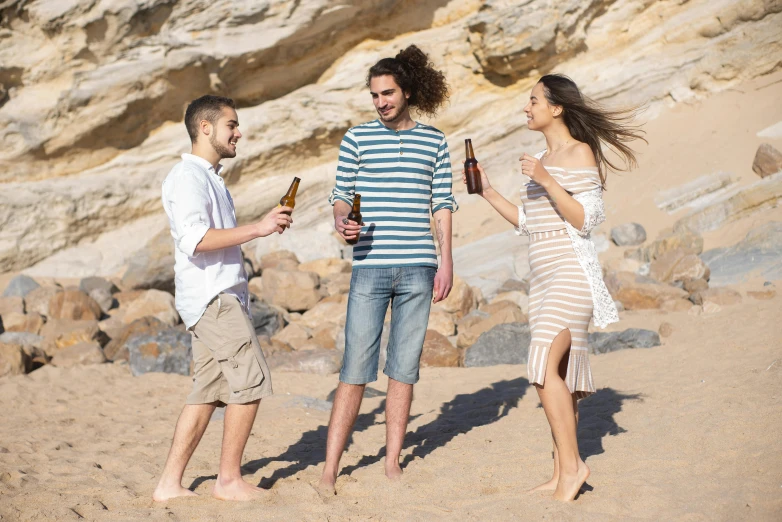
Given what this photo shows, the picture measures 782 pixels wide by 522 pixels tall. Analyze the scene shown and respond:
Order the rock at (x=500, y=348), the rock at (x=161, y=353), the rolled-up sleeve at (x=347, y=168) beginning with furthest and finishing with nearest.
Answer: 1. the rock at (x=161, y=353)
2. the rock at (x=500, y=348)
3. the rolled-up sleeve at (x=347, y=168)

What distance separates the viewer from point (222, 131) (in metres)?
3.87

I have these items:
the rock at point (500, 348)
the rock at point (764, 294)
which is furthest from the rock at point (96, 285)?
the rock at point (764, 294)

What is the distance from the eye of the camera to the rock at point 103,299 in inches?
427

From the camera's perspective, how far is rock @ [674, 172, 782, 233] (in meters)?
10.5

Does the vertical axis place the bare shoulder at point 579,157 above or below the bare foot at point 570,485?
above

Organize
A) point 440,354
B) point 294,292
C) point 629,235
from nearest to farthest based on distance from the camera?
1. point 440,354
2. point 294,292
3. point 629,235

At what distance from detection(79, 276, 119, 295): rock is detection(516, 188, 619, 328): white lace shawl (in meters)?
8.89

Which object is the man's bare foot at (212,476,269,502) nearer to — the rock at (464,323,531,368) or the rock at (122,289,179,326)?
the rock at (464,323,531,368)

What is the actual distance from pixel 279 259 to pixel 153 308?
2782mm

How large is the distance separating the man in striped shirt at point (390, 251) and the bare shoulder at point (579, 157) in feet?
2.53

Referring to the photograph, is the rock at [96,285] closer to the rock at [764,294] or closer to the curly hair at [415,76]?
the curly hair at [415,76]

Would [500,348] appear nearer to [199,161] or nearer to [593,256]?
[593,256]

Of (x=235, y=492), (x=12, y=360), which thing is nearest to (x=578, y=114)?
(x=235, y=492)

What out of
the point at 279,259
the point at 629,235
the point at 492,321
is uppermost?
the point at 492,321
